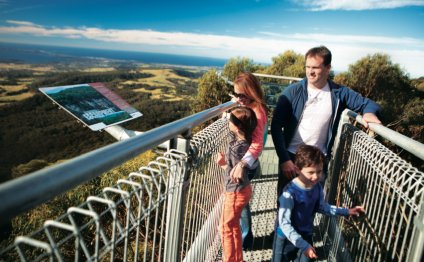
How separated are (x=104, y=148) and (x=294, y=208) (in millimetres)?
1748

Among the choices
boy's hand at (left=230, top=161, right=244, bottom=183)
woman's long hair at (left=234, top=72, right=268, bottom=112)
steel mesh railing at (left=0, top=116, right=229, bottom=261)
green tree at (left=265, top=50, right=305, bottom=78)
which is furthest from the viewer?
green tree at (left=265, top=50, right=305, bottom=78)

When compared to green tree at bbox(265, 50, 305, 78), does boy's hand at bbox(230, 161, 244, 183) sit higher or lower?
lower

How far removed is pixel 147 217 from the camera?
1254 millimetres

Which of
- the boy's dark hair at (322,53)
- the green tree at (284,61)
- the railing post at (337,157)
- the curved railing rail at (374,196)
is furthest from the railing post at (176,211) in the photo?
the green tree at (284,61)

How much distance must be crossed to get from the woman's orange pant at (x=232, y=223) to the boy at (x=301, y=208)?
320 mm

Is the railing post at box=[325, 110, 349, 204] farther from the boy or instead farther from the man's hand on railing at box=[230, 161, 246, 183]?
the man's hand on railing at box=[230, 161, 246, 183]

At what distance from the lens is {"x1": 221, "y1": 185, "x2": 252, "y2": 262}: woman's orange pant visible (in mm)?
2529

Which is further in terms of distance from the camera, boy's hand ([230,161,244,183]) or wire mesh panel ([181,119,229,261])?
boy's hand ([230,161,244,183])

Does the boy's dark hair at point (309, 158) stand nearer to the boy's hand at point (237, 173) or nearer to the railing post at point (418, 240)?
the boy's hand at point (237, 173)

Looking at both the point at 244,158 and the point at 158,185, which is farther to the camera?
the point at 244,158

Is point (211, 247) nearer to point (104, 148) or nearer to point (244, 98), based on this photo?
point (244, 98)

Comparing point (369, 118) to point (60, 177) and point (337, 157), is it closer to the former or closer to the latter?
point (337, 157)

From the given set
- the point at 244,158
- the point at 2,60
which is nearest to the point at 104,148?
the point at 244,158

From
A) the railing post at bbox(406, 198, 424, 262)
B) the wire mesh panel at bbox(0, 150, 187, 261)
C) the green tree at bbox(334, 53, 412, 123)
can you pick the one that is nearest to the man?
the railing post at bbox(406, 198, 424, 262)
